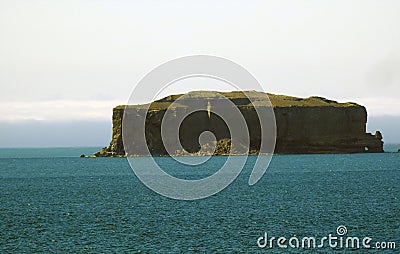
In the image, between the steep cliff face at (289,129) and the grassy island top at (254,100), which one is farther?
the grassy island top at (254,100)

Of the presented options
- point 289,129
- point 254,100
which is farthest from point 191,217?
point 254,100

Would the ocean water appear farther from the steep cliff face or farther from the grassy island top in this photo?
the grassy island top

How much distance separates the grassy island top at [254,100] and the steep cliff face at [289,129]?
→ 1.65m

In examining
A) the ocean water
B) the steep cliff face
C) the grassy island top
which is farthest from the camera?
the grassy island top

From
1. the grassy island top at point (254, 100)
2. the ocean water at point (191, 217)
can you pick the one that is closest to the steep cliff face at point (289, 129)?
the grassy island top at point (254, 100)

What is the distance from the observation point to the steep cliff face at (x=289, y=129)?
145 m

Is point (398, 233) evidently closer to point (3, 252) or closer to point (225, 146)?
point (3, 252)

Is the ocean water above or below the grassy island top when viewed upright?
below

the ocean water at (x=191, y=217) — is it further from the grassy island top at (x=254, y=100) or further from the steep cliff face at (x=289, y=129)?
the grassy island top at (x=254, y=100)

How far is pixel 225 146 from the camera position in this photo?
14212 centimetres

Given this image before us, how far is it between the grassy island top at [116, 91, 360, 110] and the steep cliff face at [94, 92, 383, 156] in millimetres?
1653

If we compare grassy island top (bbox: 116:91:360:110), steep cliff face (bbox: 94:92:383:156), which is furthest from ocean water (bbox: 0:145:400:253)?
grassy island top (bbox: 116:91:360:110)

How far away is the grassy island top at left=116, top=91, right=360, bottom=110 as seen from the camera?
150m

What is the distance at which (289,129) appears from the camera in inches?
5719
